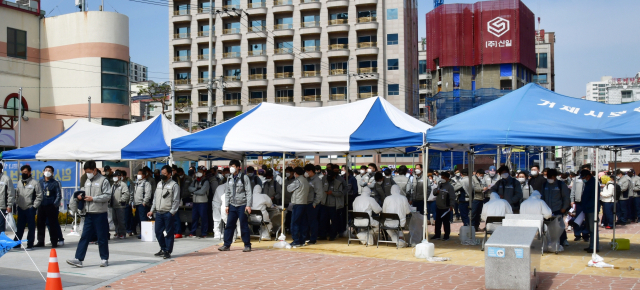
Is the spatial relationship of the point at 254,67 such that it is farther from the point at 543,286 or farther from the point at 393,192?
the point at 543,286

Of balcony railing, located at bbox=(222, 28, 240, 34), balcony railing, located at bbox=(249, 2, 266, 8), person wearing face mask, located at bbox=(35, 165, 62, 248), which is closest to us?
person wearing face mask, located at bbox=(35, 165, 62, 248)

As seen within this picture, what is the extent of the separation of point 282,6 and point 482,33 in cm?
2429

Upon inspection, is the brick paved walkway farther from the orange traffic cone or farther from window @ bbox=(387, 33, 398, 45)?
window @ bbox=(387, 33, 398, 45)

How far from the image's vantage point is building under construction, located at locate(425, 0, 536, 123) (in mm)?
65875

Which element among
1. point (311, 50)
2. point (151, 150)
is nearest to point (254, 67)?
point (311, 50)

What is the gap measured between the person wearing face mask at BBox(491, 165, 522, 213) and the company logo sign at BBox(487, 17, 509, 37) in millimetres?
56991

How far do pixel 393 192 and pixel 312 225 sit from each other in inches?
83.0

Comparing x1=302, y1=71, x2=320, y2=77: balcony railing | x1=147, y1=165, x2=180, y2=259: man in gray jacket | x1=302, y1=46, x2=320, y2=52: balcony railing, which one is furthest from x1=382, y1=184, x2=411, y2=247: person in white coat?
x1=302, y1=46, x2=320, y2=52: balcony railing

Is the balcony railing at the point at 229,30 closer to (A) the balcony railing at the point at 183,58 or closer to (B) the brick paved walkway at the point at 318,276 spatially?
(A) the balcony railing at the point at 183,58

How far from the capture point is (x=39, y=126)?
114 feet

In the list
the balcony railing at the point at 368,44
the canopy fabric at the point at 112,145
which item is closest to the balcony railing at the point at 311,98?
the balcony railing at the point at 368,44

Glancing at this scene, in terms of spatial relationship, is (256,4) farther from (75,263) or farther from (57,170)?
(75,263)

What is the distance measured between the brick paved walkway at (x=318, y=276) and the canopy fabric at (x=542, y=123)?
2455mm

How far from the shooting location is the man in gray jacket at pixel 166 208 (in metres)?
10.9
